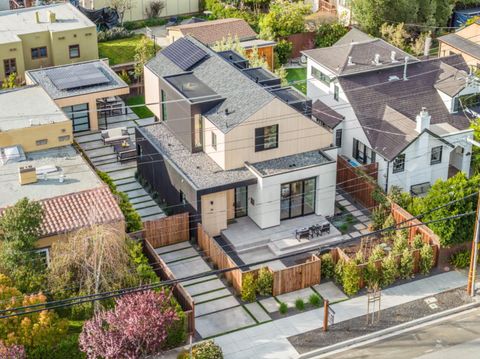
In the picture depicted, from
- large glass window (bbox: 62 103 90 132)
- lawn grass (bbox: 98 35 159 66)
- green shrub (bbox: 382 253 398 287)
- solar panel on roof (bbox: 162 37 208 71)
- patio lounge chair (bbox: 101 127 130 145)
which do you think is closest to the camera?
green shrub (bbox: 382 253 398 287)

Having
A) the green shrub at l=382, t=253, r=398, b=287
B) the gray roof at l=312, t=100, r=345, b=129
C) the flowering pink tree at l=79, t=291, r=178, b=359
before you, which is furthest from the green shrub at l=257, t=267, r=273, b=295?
the gray roof at l=312, t=100, r=345, b=129

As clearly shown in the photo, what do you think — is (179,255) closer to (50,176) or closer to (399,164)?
(50,176)

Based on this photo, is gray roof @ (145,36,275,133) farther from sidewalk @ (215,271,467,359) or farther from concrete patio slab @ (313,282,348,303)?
sidewalk @ (215,271,467,359)

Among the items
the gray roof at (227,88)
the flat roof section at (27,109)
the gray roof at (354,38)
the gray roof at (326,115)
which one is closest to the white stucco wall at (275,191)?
the gray roof at (227,88)

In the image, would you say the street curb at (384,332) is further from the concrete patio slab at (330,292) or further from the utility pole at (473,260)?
the concrete patio slab at (330,292)

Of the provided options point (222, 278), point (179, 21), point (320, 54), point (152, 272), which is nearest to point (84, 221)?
point (152, 272)

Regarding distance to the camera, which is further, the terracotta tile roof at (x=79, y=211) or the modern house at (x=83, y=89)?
the modern house at (x=83, y=89)

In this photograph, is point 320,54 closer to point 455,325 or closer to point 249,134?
point 249,134
